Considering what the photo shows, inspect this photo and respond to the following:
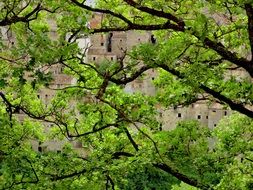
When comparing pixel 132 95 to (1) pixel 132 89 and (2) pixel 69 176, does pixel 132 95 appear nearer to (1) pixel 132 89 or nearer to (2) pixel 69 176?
(2) pixel 69 176

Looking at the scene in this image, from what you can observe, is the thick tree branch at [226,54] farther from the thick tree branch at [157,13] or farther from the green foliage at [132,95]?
the thick tree branch at [157,13]

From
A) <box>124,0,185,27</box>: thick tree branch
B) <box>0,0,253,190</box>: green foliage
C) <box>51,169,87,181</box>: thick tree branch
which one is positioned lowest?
<box>51,169,87,181</box>: thick tree branch

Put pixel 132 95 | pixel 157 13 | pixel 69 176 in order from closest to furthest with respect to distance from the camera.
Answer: pixel 157 13 < pixel 69 176 < pixel 132 95

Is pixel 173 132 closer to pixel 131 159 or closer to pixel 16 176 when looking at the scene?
pixel 131 159

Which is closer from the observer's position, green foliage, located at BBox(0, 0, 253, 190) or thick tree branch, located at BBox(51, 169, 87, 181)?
green foliage, located at BBox(0, 0, 253, 190)

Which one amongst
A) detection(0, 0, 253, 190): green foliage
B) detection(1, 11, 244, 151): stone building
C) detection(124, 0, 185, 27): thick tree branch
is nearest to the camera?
detection(0, 0, 253, 190): green foliage

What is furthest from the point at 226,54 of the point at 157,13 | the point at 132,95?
the point at 132,95

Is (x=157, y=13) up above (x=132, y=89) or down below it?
above

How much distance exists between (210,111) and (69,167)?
39.1 m

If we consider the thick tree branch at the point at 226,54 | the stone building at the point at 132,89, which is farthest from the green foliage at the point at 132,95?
the stone building at the point at 132,89

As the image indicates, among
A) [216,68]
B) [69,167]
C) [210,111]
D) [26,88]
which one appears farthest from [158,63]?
[210,111]

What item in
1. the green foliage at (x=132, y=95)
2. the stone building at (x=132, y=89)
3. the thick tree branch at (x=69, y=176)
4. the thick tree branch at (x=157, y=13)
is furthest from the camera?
the stone building at (x=132, y=89)

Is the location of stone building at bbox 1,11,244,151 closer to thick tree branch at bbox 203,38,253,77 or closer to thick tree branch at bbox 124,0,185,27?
thick tree branch at bbox 203,38,253,77

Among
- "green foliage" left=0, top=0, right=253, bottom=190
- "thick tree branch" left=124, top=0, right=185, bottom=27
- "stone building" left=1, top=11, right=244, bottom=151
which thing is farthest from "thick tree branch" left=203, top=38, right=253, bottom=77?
"stone building" left=1, top=11, right=244, bottom=151
